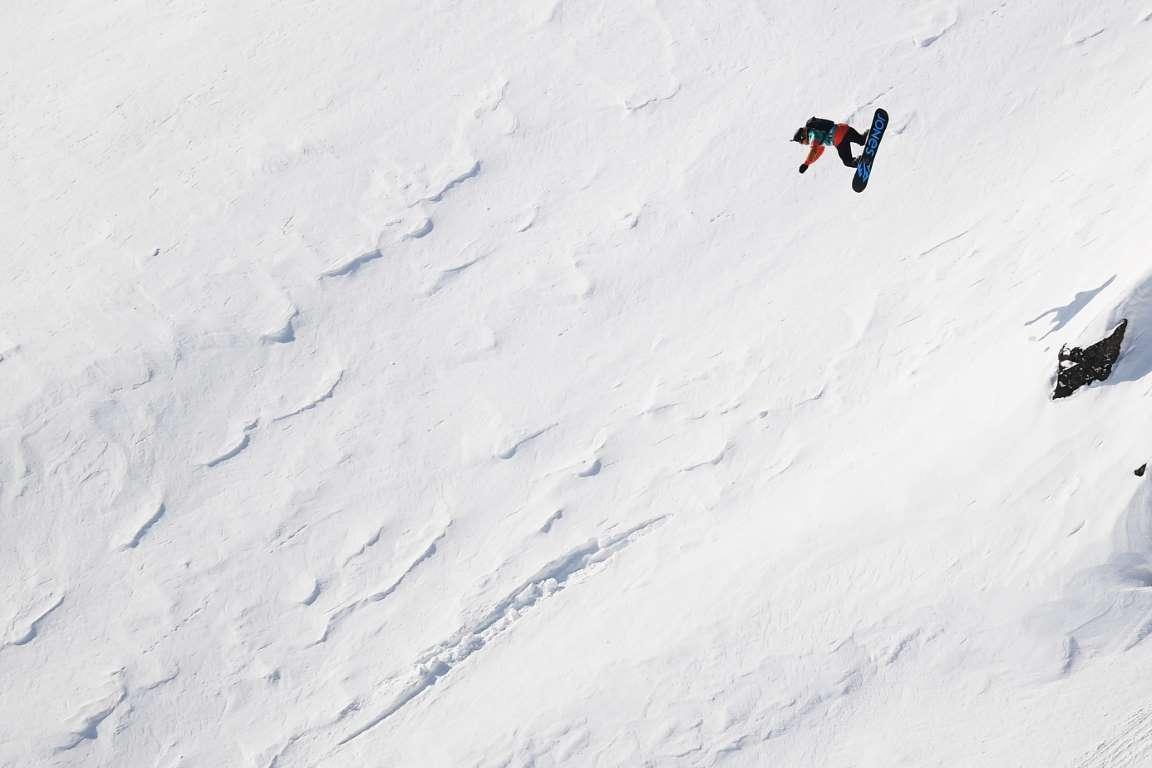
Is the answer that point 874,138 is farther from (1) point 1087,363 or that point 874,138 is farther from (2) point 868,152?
(1) point 1087,363

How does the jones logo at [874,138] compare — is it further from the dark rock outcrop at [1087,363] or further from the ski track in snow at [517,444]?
the ski track in snow at [517,444]

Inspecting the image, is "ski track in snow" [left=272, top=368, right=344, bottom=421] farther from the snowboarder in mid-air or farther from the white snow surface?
the snowboarder in mid-air

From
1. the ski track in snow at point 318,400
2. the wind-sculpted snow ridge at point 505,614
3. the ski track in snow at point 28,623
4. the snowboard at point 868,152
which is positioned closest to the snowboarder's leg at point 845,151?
the snowboard at point 868,152

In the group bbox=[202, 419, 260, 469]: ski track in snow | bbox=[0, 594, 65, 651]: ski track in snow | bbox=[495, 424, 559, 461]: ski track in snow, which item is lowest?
bbox=[495, 424, 559, 461]: ski track in snow

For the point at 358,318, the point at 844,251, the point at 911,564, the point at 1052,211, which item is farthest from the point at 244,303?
the point at 1052,211

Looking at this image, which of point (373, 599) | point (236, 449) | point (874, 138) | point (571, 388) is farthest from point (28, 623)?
point (874, 138)

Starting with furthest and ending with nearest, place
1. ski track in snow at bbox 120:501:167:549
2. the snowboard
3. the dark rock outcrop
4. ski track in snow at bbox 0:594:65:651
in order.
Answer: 1. ski track in snow at bbox 120:501:167:549
2. ski track in snow at bbox 0:594:65:651
3. the dark rock outcrop
4. the snowboard

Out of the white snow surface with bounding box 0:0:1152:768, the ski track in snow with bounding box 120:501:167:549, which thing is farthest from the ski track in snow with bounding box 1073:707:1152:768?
the ski track in snow with bounding box 120:501:167:549
